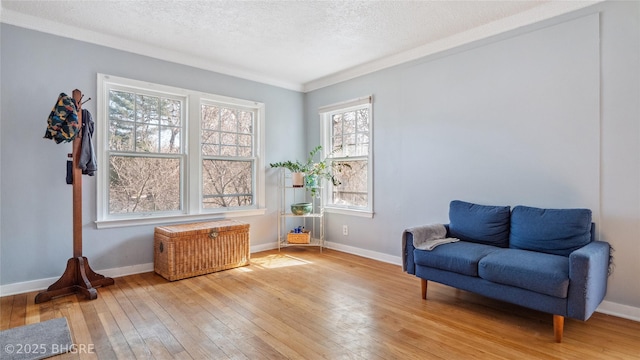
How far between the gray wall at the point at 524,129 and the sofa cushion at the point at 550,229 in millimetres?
253

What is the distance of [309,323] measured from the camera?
239cm

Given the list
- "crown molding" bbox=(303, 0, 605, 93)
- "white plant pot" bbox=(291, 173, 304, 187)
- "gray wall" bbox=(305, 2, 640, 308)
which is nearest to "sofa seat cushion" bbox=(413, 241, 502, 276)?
"gray wall" bbox=(305, 2, 640, 308)

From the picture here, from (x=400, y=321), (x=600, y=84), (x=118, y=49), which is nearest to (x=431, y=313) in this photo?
(x=400, y=321)

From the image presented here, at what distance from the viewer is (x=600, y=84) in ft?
8.41

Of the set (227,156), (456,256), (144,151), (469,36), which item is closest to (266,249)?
(227,156)

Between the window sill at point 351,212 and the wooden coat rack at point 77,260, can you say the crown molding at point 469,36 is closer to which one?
the window sill at point 351,212

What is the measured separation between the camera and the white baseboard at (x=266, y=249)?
2480 mm

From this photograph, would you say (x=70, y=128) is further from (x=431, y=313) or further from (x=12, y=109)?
(x=431, y=313)

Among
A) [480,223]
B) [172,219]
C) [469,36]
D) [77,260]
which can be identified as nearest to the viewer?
[480,223]

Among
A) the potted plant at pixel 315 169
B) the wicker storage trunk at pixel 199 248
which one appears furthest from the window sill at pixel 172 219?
the potted plant at pixel 315 169

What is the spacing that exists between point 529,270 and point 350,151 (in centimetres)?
278

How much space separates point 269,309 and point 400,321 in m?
1.02

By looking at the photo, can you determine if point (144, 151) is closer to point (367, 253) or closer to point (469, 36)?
point (367, 253)

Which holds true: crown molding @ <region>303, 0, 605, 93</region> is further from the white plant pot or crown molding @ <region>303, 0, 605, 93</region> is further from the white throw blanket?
the white throw blanket
